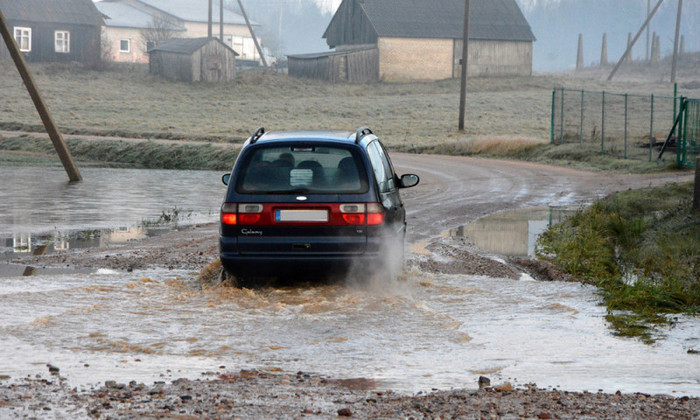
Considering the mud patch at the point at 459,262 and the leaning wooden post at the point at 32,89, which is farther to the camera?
the leaning wooden post at the point at 32,89

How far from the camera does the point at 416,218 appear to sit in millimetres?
16578

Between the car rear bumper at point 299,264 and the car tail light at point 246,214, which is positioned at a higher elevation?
the car tail light at point 246,214

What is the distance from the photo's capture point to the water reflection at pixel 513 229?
13.4 meters

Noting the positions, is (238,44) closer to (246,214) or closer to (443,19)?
(443,19)

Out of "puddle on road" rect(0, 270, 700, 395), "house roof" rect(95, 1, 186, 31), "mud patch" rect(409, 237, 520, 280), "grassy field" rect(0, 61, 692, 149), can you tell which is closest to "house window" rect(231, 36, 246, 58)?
"house roof" rect(95, 1, 186, 31)

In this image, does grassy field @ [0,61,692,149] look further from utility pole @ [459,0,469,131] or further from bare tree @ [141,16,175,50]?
bare tree @ [141,16,175,50]

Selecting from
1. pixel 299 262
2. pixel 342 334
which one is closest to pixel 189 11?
pixel 299 262

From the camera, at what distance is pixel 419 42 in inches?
2926

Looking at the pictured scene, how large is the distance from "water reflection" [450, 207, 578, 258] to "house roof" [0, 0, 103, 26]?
59356 mm

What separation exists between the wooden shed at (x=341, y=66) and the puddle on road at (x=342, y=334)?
60170 millimetres

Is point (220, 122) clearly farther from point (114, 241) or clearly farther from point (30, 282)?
point (30, 282)

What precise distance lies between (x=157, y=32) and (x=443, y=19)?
98.1 feet

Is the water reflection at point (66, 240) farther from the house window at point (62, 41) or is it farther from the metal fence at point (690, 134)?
the house window at point (62, 41)

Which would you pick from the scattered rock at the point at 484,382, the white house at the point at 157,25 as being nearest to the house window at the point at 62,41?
the white house at the point at 157,25
